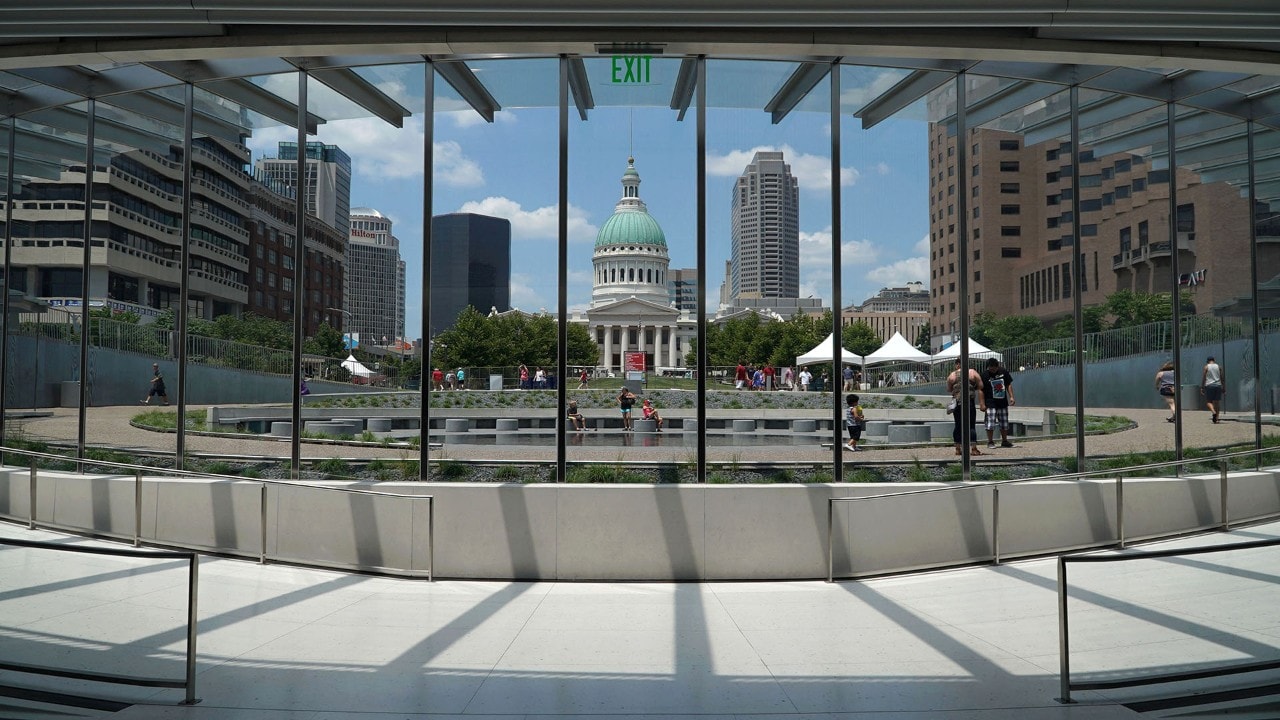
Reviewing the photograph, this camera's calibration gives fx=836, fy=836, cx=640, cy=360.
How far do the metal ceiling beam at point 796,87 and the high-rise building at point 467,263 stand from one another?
151 inches

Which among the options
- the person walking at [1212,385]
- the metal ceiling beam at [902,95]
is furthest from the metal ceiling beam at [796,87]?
the person walking at [1212,385]

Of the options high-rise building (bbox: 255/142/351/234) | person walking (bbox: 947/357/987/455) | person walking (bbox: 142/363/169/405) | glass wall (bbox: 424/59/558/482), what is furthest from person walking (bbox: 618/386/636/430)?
person walking (bbox: 142/363/169/405)

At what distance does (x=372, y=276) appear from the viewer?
27.0 m

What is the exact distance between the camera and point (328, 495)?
9.41 m

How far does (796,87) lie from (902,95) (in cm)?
146

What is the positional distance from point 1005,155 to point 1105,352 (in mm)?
27690

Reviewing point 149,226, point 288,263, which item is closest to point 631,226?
point 149,226

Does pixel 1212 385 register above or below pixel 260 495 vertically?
above

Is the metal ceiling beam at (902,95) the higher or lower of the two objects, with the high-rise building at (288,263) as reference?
higher

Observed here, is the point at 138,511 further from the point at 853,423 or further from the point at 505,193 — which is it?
the point at 853,423

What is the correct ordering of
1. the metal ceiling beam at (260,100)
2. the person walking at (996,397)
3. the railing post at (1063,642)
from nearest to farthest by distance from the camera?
the railing post at (1063,642), the metal ceiling beam at (260,100), the person walking at (996,397)

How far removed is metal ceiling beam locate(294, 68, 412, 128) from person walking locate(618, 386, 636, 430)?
1168 cm

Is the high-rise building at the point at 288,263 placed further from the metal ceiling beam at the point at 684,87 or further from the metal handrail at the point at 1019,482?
the metal handrail at the point at 1019,482

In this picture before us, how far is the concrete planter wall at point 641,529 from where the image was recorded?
9039mm
